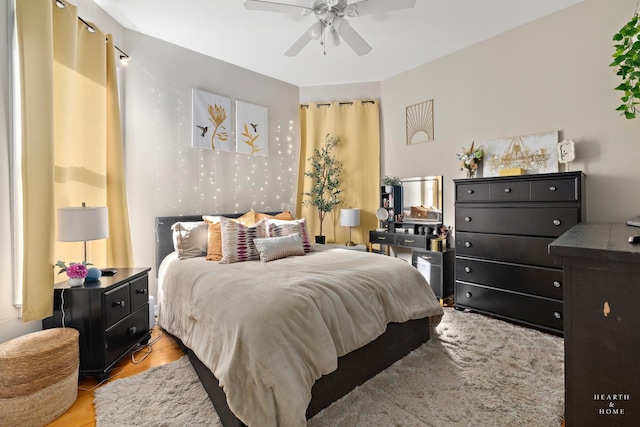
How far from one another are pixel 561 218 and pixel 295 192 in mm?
3166

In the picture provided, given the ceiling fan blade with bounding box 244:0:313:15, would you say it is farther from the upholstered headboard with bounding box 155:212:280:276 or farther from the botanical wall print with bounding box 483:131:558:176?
the botanical wall print with bounding box 483:131:558:176

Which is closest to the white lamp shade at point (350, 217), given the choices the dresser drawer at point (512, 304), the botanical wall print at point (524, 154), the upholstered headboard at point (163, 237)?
the dresser drawer at point (512, 304)

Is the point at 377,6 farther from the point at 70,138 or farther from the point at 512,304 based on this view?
the point at 512,304

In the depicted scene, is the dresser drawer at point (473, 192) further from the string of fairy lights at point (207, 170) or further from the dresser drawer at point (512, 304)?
the string of fairy lights at point (207, 170)

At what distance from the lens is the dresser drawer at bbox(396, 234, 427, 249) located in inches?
143

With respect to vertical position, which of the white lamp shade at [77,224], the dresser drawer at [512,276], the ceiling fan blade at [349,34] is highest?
the ceiling fan blade at [349,34]

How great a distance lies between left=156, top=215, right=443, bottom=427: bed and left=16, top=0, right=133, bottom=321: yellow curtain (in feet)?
2.53

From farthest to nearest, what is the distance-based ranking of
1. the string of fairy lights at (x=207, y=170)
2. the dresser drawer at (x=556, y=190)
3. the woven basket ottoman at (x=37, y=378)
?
the string of fairy lights at (x=207, y=170) < the dresser drawer at (x=556, y=190) < the woven basket ottoman at (x=37, y=378)

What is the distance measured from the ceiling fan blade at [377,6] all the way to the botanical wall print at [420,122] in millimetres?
1845

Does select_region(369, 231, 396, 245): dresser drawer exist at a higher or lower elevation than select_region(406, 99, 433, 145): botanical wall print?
lower

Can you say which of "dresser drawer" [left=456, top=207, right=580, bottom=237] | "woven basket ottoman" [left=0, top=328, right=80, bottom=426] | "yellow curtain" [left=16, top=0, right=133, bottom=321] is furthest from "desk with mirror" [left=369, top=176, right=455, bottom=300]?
"woven basket ottoman" [left=0, top=328, right=80, bottom=426]

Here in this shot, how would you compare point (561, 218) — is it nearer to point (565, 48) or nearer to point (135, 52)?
point (565, 48)

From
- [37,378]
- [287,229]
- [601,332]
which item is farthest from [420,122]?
[37,378]

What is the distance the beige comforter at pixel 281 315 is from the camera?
4.62 feet
